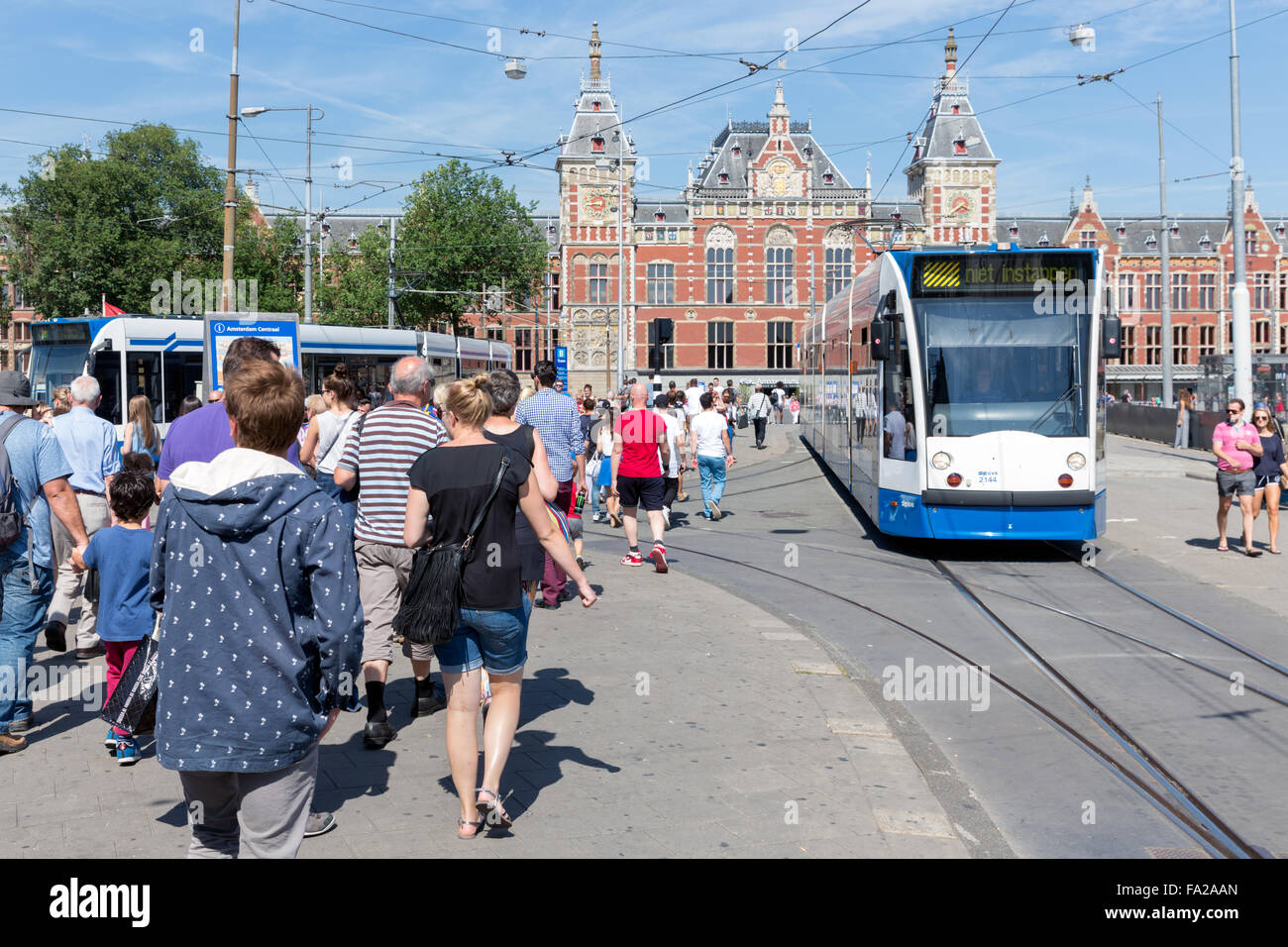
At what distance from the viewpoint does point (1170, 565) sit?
11648 millimetres

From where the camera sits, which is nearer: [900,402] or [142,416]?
[142,416]

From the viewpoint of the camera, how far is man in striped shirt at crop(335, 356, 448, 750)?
5.84m

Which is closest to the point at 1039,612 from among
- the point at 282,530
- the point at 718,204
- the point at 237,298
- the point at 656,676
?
the point at 656,676

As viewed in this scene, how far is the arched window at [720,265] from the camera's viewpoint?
68.4 metres

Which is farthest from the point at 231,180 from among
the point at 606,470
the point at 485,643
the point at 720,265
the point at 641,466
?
the point at 720,265

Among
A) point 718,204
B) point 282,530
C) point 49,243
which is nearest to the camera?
point 282,530

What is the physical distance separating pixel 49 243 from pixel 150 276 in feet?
14.3

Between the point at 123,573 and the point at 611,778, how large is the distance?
→ 250 centimetres

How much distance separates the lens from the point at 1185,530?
1437 cm

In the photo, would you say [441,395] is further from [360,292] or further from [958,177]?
[958,177]

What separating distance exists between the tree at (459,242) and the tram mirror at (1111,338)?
5340cm

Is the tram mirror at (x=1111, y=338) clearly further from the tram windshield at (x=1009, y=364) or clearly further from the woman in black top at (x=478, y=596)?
the woman in black top at (x=478, y=596)
